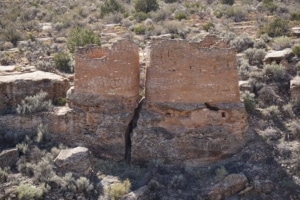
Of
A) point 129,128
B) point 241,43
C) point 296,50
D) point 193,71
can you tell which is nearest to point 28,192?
point 129,128

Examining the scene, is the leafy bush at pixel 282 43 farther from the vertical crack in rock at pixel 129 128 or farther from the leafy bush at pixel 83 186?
the leafy bush at pixel 83 186

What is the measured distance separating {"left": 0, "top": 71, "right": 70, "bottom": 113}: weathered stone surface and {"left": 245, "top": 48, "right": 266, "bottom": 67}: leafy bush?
740cm

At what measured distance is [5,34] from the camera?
2431cm

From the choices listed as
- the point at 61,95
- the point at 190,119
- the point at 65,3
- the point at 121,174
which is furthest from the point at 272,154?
the point at 65,3

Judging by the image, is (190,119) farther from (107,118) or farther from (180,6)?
(180,6)

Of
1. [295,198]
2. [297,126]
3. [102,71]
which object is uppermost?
[102,71]

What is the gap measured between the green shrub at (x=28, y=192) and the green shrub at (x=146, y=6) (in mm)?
19223

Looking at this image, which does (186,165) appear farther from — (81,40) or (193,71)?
(81,40)

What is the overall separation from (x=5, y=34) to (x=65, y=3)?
10748mm

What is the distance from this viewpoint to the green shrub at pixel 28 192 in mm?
11609

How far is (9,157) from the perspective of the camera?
1291 centimetres

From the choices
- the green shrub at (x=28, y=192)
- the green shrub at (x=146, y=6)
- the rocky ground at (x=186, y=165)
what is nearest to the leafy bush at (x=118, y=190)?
the rocky ground at (x=186, y=165)

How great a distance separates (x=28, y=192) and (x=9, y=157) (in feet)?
5.34

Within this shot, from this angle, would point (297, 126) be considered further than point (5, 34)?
No
